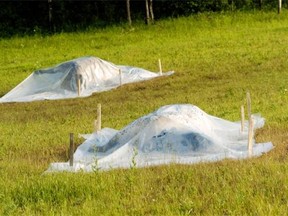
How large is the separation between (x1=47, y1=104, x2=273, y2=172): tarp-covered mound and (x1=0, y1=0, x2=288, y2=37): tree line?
28807 mm

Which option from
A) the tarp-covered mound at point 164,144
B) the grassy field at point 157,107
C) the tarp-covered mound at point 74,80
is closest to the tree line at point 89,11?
the grassy field at point 157,107

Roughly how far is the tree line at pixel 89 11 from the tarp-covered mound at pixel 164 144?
2881 centimetres

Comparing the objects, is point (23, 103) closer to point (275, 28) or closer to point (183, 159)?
point (183, 159)

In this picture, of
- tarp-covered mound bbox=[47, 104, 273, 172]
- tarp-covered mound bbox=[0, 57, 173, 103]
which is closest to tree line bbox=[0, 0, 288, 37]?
tarp-covered mound bbox=[0, 57, 173, 103]

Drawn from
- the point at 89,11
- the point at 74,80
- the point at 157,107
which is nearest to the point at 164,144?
the point at 157,107

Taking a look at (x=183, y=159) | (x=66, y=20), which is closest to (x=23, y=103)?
(x=183, y=159)

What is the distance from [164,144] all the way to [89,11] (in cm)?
3862

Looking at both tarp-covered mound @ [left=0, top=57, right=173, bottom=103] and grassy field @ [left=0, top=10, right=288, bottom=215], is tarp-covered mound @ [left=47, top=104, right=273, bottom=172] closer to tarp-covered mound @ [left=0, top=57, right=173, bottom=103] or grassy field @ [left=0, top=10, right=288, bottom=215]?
grassy field @ [left=0, top=10, right=288, bottom=215]

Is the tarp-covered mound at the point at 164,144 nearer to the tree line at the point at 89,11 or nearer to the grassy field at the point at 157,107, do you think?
the grassy field at the point at 157,107

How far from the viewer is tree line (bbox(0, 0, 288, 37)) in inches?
1754

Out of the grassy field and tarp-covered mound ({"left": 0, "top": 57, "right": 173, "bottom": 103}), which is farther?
tarp-covered mound ({"left": 0, "top": 57, "right": 173, "bottom": 103})

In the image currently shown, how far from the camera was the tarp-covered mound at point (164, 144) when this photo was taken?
37.9 ft

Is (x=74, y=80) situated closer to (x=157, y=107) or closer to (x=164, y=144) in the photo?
(x=157, y=107)

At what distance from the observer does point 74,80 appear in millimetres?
26688
